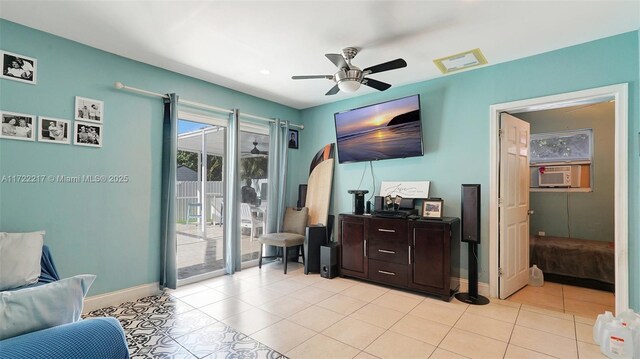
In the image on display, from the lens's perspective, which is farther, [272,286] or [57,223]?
[272,286]

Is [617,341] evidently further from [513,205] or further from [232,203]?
[232,203]

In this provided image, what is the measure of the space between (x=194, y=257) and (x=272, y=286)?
53.8 inches

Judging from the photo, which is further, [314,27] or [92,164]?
[92,164]

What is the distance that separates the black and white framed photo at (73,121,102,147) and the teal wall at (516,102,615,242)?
5.44 metres

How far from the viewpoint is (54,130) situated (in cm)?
269

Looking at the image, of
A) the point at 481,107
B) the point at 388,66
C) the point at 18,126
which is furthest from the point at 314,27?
the point at 18,126

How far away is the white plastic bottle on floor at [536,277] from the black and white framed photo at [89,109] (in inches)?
208

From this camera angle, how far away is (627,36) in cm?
261

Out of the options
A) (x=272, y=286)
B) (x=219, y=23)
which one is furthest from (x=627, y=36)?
(x=272, y=286)

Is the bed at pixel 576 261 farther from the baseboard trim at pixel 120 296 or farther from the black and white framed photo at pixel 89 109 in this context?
the black and white framed photo at pixel 89 109

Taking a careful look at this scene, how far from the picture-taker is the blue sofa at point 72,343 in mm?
901

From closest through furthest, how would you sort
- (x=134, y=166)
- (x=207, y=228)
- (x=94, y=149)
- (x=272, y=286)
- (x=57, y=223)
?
(x=57, y=223), (x=94, y=149), (x=134, y=166), (x=272, y=286), (x=207, y=228)

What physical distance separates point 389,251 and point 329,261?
2.77ft

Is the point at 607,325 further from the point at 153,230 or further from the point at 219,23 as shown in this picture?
the point at 153,230
